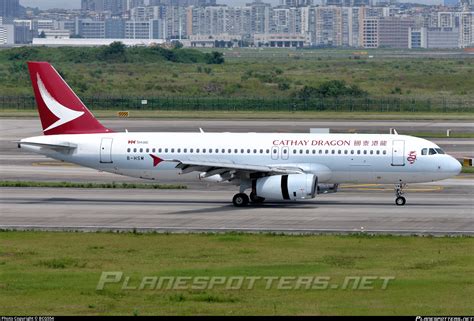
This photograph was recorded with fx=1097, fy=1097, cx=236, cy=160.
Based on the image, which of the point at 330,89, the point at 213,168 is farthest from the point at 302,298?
the point at 330,89

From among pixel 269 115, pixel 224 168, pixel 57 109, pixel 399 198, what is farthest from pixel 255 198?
pixel 269 115

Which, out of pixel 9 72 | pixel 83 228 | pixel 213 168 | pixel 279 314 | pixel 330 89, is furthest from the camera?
pixel 9 72

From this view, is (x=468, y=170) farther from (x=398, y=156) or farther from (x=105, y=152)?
(x=105, y=152)

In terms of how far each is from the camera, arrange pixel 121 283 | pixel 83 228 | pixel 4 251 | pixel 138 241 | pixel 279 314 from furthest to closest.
→ pixel 83 228 < pixel 138 241 < pixel 4 251 < pixel 121 283 < pixel 279 314

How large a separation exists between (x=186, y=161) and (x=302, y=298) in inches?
988

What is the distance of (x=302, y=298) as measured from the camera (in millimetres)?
31875

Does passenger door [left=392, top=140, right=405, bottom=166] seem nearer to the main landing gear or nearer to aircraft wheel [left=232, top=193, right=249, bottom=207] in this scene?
the main landing gear

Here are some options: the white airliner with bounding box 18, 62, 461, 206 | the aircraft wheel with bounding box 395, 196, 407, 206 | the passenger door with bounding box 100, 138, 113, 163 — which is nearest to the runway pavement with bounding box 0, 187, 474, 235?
the aircraft wheel with bounding box 395, 196, 407, 206

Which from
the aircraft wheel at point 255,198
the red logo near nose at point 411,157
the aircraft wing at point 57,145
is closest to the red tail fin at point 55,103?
the aircraft wing at point 57,145

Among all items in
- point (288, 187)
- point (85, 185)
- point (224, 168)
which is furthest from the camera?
point (85, 185)

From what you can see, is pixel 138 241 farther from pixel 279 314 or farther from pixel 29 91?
pixel 29 91

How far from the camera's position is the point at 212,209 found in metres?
54.8

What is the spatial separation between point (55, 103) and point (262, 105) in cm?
7225
